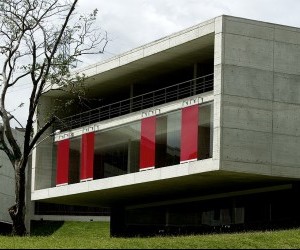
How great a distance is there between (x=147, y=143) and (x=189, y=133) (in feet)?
10.5

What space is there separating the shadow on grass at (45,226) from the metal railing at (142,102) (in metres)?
17.9

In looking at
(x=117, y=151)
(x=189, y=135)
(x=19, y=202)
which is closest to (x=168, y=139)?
(x=189, y=135)

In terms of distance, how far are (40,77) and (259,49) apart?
330 inches

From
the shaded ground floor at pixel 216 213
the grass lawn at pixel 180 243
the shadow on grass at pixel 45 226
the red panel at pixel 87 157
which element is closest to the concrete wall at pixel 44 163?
the red panel at pixel 87 157

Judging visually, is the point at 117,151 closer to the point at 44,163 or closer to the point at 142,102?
the point at 142,102

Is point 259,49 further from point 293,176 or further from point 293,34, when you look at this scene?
point 293,176

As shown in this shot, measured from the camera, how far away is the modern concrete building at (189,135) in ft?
117

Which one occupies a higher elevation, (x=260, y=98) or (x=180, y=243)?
(x=260, y=98)

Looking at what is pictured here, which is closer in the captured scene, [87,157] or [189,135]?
[189,135]

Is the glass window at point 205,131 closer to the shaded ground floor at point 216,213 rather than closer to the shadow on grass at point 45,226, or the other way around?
the shaded ground floor at point 216,213

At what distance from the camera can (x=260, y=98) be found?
1406 inches

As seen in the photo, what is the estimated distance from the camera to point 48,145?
47.9m

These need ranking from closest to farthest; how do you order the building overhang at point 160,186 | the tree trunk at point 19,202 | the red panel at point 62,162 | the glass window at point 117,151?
the tree trunk at point 19,202 → the building overhang at point 160,186 → the glass window at point 117,151 → the red panel at point 62,162

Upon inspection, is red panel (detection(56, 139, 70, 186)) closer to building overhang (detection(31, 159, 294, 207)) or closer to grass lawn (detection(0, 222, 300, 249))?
building overhang (detection(31, 159, 294, 207))
